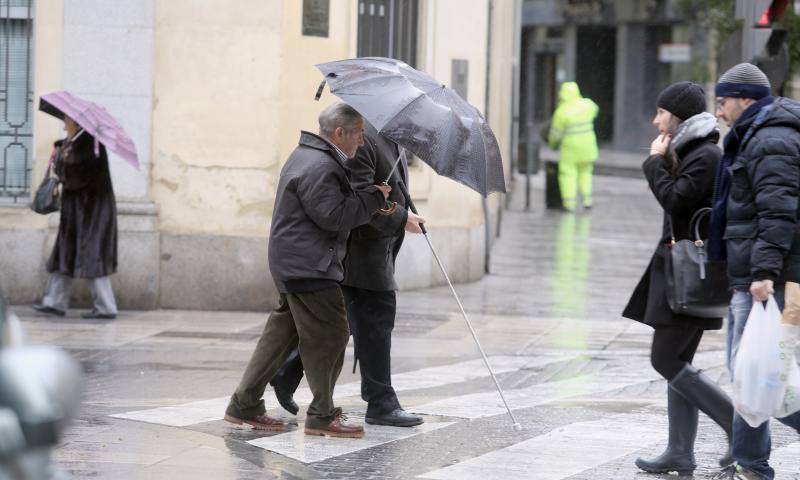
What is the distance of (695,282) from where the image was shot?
638 cm

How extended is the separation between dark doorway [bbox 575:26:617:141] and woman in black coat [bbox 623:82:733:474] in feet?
130

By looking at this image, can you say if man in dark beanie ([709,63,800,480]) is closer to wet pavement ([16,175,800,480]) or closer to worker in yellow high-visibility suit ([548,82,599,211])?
wet pavement ([16,175,800,480])

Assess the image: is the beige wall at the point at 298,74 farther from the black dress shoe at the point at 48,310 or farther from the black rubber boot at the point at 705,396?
the black rubber boot at the point at 705,396

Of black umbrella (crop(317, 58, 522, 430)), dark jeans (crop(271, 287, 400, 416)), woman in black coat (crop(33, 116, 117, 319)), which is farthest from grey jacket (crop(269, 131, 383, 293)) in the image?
woman in black coat (crop(33, 116, 117, 319))

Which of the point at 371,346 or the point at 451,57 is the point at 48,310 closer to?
the point at 451,57

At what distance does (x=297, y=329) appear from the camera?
709 cm

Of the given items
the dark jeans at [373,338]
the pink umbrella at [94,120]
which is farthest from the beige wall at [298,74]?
the dark jeans at [373,338]

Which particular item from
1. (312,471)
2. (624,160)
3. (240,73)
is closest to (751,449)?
(312,471)

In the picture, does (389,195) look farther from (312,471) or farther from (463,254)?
(463,254)

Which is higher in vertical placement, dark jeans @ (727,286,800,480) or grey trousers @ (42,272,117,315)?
dark jeans @ (727,286,800,480)

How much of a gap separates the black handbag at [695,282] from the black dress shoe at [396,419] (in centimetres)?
173

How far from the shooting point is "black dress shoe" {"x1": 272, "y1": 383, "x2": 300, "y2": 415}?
7.60m

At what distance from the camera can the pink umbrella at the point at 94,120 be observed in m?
11.3

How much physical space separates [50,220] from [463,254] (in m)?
4.12
